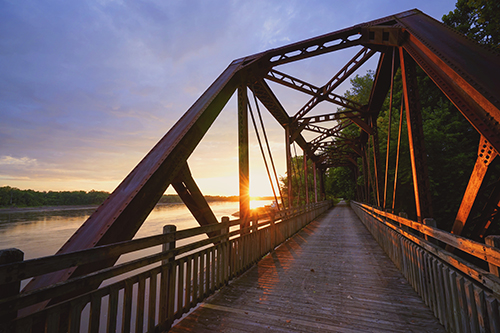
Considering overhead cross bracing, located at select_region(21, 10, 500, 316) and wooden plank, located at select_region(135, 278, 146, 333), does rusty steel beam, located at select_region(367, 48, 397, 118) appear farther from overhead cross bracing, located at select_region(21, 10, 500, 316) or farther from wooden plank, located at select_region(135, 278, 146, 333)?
wooden plank, located at select_region(135, 278, 146, 333)

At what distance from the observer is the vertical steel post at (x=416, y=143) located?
15.2ft

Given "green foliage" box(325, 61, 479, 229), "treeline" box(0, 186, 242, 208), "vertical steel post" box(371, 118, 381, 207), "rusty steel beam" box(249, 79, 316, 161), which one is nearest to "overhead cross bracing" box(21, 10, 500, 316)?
"rusty steel beam" box(249, 79, 316, 161)

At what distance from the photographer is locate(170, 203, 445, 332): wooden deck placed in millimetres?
3008

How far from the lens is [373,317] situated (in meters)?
3.22

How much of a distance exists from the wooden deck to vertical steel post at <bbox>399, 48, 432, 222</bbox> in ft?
5.56

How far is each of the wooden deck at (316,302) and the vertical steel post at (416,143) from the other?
169 centimetres

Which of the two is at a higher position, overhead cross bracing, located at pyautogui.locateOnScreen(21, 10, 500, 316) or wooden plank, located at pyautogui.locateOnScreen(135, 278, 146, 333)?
overhead cross bracing, located at pyautogui.locateOnScreen(21, 10, 500, 316)

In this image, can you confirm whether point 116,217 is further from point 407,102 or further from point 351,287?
point 407,102

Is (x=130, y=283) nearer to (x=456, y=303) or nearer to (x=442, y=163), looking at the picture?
(x=456, y=303)

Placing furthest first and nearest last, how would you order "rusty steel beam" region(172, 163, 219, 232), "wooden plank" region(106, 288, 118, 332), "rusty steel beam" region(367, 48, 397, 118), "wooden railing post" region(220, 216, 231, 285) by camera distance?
"rusty steel beam" region(367, 48, 397, 118), "wooden railing post" region(220, 216, 231, 285), "rusty steel beam" region(172, 163, 219, 232), "wooden plank" region(106, 288, 118, 332)

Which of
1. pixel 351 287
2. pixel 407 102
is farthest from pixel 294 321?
pixel 407 102

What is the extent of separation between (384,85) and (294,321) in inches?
399

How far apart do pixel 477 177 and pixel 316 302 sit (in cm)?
307

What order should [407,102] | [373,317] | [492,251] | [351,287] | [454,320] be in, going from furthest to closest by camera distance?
[407,102]
[351,287]
[373,317]
[454,320]
[492,251]
